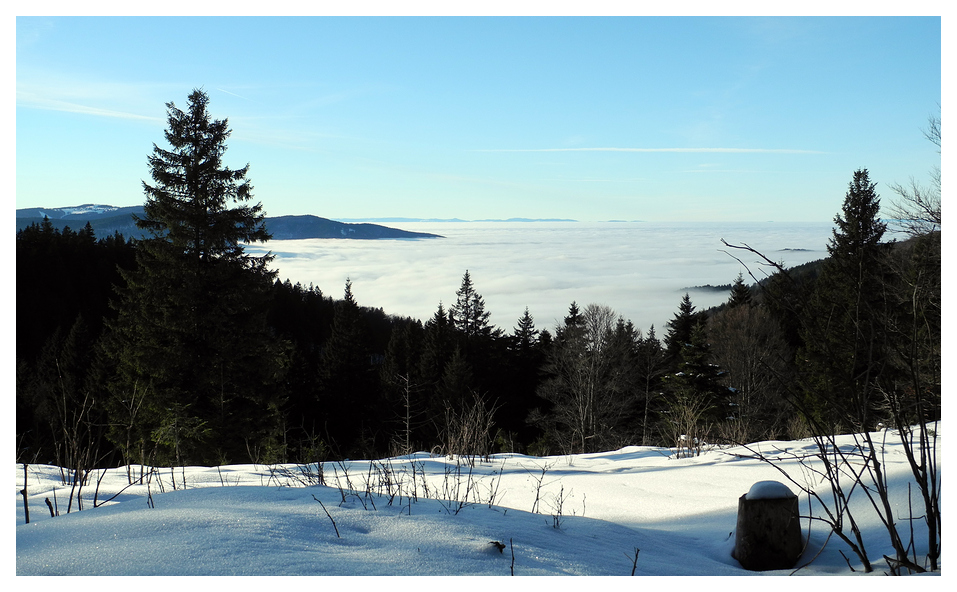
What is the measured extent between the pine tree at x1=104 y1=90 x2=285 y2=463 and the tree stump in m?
16.3

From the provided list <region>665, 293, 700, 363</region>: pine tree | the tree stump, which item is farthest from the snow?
<region>665, 293, 700, 363</region>: pine tree

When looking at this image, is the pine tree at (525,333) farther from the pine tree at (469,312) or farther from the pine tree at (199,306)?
the pine tree at (199,306)

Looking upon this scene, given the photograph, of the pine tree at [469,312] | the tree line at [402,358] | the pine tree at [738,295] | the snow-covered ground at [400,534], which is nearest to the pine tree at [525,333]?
the tree line at [402,358]

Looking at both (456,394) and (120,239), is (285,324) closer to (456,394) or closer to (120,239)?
(120,239)

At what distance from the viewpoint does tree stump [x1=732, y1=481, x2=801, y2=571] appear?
3.17m

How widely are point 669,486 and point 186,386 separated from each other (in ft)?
52.6

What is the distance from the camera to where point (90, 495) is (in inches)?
175

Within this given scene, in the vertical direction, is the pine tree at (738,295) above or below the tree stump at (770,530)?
above

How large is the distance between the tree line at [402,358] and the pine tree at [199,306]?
6 centimetres

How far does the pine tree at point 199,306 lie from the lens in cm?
1709

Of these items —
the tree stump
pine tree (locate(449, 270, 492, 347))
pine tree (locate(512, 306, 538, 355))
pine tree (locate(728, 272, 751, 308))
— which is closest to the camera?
A: the tree stump

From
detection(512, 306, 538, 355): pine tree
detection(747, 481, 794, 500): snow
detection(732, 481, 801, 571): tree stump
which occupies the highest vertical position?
detection(747, 481, 794, 500): snow

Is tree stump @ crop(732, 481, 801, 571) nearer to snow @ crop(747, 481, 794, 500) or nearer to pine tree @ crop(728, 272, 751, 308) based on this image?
snow @ crop(747, 481, 794, 500)
